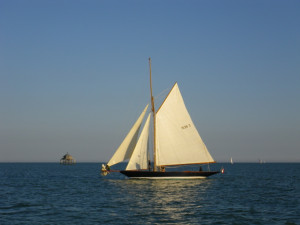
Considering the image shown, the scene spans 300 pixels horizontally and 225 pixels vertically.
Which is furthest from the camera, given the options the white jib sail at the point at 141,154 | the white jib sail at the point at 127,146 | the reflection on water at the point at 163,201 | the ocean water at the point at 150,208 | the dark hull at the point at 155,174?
the dark hull at the point at 155,174

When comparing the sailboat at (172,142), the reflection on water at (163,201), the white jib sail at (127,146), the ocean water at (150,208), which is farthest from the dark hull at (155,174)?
the ocean water at (150,208)

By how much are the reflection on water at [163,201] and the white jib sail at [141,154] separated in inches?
171

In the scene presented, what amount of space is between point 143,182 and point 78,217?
86.2ft

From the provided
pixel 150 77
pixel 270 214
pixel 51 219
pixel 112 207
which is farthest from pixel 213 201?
pixel 150 77

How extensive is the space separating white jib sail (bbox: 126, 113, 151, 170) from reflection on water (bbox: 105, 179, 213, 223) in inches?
171

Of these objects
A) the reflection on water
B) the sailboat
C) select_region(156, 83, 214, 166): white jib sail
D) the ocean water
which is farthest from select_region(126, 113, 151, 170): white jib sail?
the ocean water

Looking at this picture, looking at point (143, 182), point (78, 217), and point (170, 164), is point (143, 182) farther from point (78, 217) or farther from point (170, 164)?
point (78, 217)

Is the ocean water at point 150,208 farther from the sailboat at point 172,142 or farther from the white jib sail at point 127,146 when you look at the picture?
the sailboat at point 172,142

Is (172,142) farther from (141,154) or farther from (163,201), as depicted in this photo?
(163,201)

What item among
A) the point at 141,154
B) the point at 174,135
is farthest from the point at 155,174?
the point at 174,135

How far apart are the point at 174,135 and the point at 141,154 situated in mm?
6034

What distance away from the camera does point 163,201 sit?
35.6m

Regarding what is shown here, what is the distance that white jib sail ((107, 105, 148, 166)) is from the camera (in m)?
54.0

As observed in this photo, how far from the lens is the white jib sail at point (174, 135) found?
2240 inches
